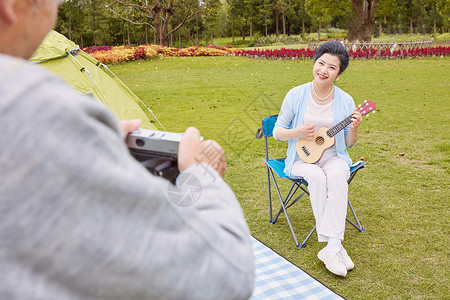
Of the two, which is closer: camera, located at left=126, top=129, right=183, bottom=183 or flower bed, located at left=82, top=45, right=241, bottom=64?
camera, located at left=126, top=129, right=183, bottom=183

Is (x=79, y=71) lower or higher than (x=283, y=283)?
higher

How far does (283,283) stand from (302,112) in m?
1.46

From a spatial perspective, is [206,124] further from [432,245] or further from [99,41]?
[99,41]

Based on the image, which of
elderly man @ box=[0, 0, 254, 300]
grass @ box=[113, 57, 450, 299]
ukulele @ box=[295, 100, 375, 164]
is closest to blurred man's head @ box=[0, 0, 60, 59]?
elderly man @ box=[0, 0, 254, 300]

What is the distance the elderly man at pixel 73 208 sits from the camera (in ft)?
1.56

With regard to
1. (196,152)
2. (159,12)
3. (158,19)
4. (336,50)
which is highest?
(159,12)

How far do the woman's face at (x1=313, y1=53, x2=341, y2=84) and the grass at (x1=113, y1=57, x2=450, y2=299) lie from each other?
493 millimetres

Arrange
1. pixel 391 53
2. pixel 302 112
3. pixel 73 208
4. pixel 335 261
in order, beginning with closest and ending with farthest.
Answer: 1. pixel 73 208
2. pixel 335 261
3. pixel 302 112
4. pixel 391 53

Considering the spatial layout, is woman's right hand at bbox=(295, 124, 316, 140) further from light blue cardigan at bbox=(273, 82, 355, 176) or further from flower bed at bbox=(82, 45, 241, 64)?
flower bed at bbox=(82, 45, 241, 64)

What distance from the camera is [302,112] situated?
3.27 m

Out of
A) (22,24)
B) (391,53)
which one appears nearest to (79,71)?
(22,24)

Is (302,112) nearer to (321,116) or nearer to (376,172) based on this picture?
(321,116)

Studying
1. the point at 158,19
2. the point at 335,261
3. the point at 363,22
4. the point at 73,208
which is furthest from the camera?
the point at 158,19

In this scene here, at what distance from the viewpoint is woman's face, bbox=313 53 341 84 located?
3154mm
